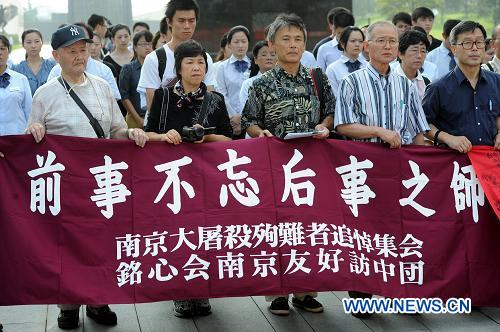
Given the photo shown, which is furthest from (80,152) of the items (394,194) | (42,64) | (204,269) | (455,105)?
(42,64)

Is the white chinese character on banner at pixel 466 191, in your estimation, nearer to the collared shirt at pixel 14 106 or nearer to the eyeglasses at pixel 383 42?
the eyeglasses at pixel 383 42

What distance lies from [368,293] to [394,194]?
0.65 metres

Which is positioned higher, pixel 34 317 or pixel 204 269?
pixel 204 269

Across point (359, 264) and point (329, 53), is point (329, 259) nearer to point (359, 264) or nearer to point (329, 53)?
point (359, 264)

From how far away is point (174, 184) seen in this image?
5578 mm

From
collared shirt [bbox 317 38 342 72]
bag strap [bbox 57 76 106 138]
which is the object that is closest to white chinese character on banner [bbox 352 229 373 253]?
bag strap [bbox 57 76 106 138]

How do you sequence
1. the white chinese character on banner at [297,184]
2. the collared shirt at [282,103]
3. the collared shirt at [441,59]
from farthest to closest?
the collared shirt at [441,59]
the collared shirt at [282,103]
the white chinese character on banner at [297,184]

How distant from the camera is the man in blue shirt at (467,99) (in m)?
6.11

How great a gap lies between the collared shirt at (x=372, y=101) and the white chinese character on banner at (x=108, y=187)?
1.48 metres

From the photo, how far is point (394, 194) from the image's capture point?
5754 millimetres

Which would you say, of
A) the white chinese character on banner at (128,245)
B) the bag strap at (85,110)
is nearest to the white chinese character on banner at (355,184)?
the white chinese character on banner at (128,245)

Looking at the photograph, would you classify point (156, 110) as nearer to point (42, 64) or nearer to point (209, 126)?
point (209, 126)

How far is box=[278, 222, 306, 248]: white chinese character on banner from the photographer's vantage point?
553cm

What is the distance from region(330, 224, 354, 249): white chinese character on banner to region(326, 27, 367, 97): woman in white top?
3662 mm
